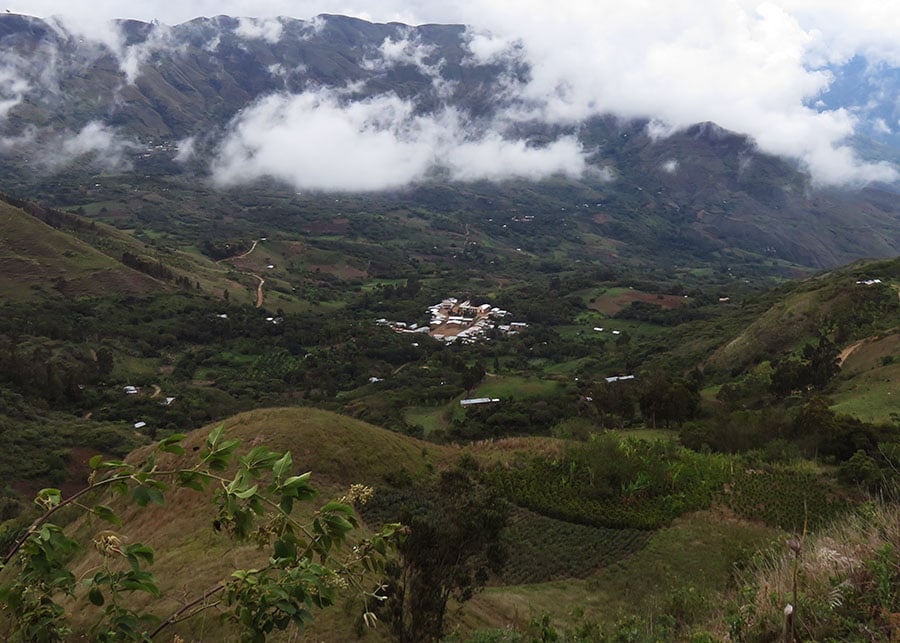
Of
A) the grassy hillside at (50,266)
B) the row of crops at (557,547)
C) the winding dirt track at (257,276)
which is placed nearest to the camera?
the row of crops at (557,547)

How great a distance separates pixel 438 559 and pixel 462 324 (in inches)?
4518

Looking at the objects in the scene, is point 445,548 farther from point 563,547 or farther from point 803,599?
point 563,547

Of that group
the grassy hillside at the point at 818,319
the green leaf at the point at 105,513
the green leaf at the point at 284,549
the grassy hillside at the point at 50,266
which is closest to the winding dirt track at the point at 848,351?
the grassy hillside at the point at 818,319

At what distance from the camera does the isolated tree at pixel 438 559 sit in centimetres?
865

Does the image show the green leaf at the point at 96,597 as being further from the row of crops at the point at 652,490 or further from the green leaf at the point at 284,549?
the row of crops at the point at 652,490

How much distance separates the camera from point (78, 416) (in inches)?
2409

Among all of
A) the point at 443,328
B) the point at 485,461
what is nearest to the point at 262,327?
the point at 443,328

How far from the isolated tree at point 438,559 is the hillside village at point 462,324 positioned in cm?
9745

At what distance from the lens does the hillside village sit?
114 m

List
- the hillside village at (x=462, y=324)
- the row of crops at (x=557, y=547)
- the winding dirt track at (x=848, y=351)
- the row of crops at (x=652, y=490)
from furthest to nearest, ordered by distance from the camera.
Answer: the hillside village at (x=462, y=324) → the winding dirt track at (x=848, y=351) → the row of crops at (x=652, y=490) → the row of crops at (x=557, y=547)

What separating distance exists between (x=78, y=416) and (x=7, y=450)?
1997 centimetres

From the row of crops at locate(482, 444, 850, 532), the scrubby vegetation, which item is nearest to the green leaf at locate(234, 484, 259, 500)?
the scrubby vegetation

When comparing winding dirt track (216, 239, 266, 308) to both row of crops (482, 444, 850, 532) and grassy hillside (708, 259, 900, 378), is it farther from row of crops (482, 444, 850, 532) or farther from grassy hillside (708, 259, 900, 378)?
row of crops (482, 444, 850, 532)

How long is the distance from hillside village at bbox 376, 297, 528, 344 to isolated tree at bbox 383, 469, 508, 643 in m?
97.5
